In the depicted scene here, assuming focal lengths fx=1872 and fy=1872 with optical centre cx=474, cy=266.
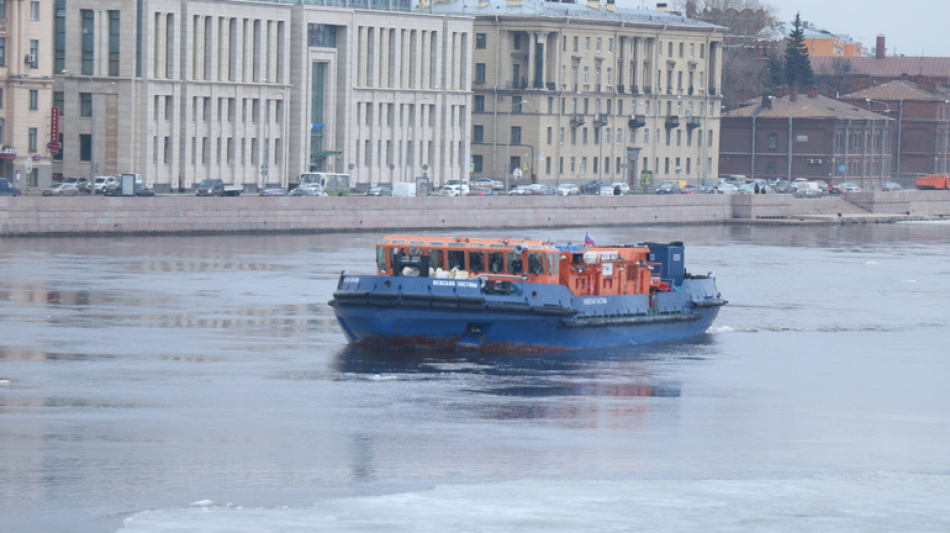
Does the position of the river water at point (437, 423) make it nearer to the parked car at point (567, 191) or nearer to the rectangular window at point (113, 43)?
the rectangular window at point (113, 43)

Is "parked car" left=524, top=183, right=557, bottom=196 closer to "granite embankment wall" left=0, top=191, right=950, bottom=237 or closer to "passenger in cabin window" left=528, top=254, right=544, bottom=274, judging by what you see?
"granite embankment wall" left=0, top=191, right=950, bottom=237

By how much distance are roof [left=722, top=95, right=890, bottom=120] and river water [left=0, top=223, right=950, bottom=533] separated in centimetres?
8834

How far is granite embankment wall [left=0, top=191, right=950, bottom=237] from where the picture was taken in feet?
221

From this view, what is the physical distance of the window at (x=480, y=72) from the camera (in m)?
124

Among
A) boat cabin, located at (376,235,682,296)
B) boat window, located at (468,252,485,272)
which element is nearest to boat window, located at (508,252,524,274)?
boat cabin, located at (376,235,682,296)

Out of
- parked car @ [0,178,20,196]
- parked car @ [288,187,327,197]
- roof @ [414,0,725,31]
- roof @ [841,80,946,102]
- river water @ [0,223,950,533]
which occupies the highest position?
roof @ [414,0,725,31]

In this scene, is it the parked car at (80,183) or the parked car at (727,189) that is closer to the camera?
the parked car at (80,183)

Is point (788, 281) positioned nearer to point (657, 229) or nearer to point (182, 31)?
point (657, 229)

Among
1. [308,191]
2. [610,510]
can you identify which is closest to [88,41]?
[308,191]

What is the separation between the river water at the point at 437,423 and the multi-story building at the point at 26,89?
120ft

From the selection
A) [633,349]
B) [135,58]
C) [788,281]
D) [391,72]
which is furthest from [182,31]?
[633,349]

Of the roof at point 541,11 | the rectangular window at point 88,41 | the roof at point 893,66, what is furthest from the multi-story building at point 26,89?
the roof at point 893,66

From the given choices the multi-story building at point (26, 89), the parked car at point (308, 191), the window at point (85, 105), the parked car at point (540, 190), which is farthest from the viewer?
the parked car at point (540, 190)

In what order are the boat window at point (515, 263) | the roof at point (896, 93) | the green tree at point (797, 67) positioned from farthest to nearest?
1. the green tree at point (797, 67)
2. the roof at point (896, 93)
3. the boat window at point (515, 263)
